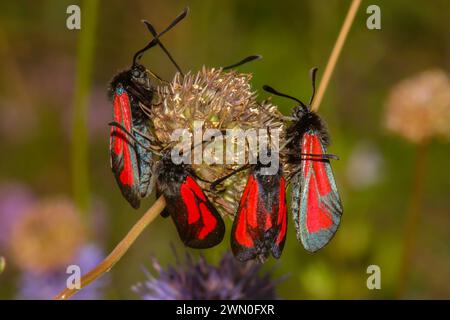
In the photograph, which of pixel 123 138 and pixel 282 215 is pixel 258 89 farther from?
pixel 282 215

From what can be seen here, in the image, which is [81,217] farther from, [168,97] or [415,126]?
[415,126]

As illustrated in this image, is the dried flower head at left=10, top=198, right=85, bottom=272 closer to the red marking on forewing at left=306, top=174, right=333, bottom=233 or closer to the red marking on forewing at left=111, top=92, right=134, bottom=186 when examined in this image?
the red marking on forewing at left=111, top=92, right=134, bottom=186

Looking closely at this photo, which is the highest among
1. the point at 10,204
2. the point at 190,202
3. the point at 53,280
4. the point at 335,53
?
the point at 335,53

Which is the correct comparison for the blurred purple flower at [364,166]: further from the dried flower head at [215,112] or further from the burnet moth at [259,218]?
the burnet moth at [259,218]

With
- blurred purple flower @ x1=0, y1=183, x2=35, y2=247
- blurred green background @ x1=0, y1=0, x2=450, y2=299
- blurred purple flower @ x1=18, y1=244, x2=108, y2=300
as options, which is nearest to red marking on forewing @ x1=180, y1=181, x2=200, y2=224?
blurred purple flower @ x1=18, y1=244, x2=108, y2=300

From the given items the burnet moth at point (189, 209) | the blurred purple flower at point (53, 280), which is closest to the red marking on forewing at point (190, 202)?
the burnet moth at point (189, 209)

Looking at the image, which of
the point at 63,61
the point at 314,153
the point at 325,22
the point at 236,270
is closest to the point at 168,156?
the point at 314,153

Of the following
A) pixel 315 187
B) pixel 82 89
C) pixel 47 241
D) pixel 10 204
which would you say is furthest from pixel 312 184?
pixel 10 204
